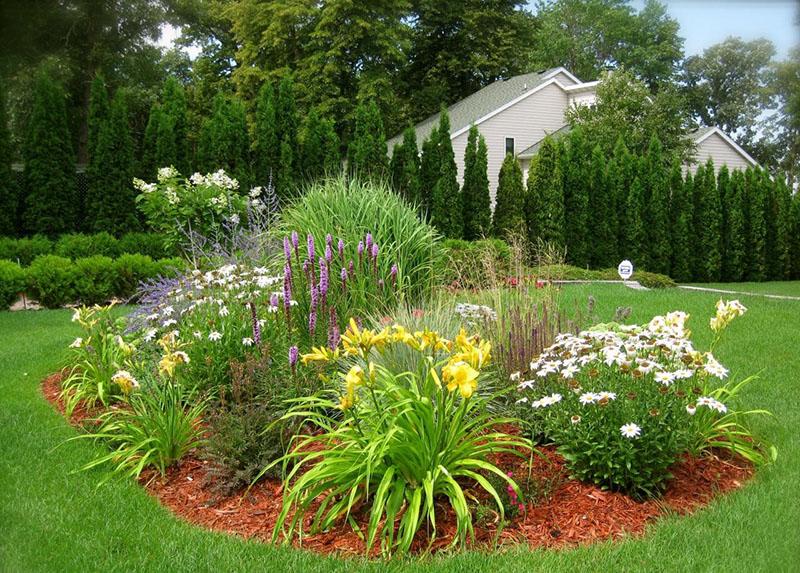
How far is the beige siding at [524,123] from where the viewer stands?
17.1 meters

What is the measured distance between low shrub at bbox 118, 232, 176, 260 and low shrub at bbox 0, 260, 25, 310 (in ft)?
5.92

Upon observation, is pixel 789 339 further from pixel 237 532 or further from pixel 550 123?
pixel 550 123

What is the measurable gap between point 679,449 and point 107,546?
2588mm

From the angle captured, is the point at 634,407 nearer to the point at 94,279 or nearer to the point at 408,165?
the point at 94,279

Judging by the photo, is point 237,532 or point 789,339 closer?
point 237,532

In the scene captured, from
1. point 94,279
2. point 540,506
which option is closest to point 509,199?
point 94,279

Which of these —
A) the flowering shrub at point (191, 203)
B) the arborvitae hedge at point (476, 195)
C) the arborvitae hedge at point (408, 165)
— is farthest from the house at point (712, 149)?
the flowering shrub at point (191, 203)

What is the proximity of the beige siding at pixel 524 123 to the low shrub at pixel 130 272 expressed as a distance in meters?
9.71

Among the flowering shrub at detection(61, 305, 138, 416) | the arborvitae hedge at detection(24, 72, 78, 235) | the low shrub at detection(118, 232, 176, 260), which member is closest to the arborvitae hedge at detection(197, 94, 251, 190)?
the low shrub at detection(118, 232, 176, 260)

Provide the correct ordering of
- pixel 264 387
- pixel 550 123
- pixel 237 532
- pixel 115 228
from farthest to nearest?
pixel 550 123 → pixel 115 228 → pixel 264 387 → pixel 237 532

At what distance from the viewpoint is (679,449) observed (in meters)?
3.18

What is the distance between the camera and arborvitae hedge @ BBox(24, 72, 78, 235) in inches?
388

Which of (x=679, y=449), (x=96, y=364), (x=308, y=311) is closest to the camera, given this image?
(x=679, y=449)

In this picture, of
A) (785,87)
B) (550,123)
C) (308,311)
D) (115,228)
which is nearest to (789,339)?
(308,311)
